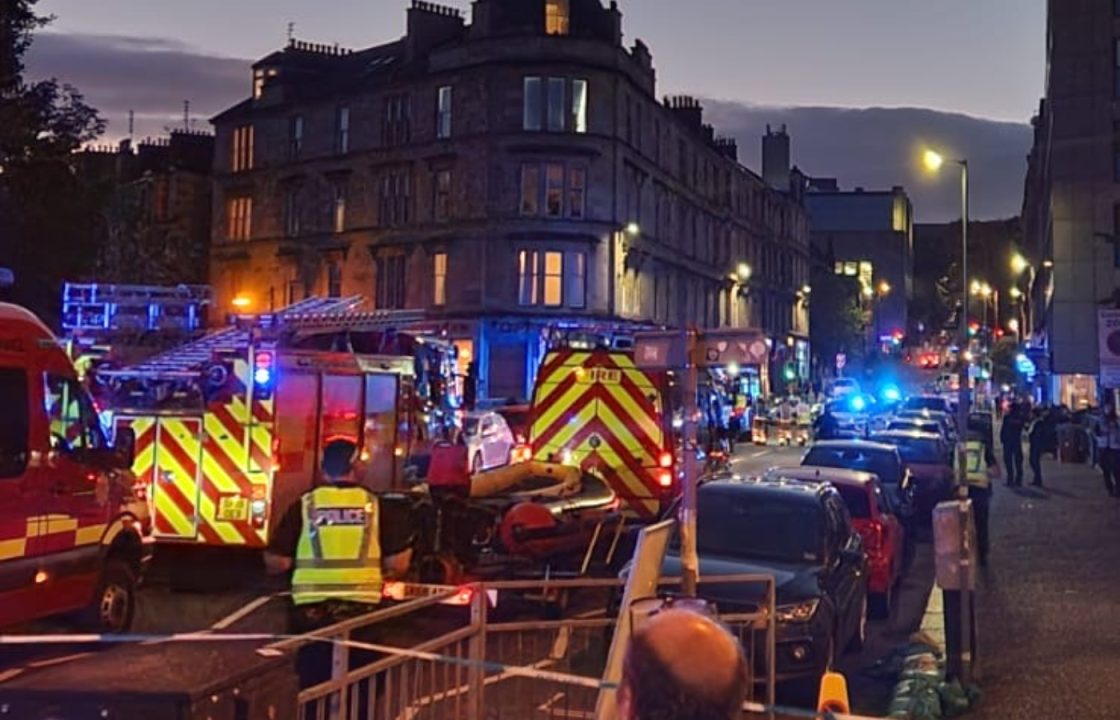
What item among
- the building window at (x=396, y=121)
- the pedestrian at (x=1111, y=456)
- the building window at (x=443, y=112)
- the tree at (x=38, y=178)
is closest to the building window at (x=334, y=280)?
the building window at (x=396, y=121)

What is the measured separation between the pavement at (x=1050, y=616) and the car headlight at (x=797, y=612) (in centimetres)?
132

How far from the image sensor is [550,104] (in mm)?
48906

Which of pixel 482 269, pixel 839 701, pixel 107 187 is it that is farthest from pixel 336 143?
pixel 839 701

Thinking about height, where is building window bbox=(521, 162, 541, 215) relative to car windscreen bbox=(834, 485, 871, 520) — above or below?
above

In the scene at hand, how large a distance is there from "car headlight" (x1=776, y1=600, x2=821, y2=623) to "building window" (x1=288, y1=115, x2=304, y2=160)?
49.3m

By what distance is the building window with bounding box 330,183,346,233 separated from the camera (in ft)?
178

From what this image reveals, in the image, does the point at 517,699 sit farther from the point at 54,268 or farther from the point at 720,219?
the point at 720,219

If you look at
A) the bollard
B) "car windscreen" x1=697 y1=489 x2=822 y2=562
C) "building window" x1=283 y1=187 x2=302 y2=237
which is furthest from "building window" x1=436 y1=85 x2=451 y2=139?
the bollard

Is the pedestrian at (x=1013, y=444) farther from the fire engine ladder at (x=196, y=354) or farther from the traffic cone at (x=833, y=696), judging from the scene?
the traffic cone at (x=833, y=696)

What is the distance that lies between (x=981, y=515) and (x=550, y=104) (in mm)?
34875

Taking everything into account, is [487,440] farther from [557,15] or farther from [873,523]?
[557,15]

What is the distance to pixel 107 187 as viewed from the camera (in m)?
35.4

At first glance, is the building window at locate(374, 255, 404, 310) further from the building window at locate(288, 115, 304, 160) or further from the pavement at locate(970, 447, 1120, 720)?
the pavement at locate(970, 447, 1120, 720)

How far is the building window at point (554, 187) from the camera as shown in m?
48.8
